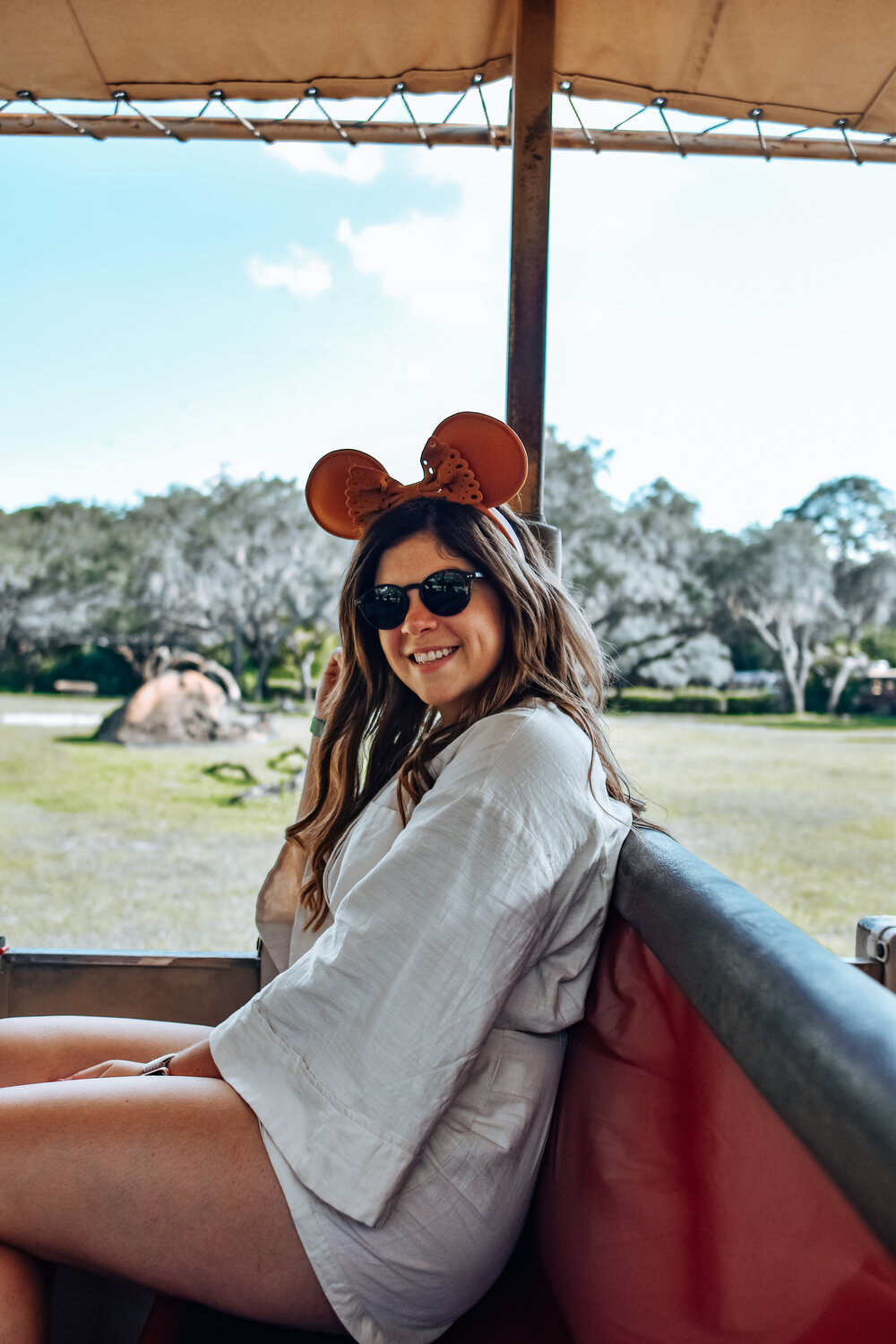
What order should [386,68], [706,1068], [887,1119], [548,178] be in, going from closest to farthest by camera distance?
[887,1119], [706,1068], [548,178], [386,68]

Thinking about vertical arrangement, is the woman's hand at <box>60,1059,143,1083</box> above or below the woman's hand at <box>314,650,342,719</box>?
below

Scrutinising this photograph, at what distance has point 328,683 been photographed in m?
1.95

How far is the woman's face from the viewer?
140cm

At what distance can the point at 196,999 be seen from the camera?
1943 millimetres

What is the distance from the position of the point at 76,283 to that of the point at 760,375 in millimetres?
16979

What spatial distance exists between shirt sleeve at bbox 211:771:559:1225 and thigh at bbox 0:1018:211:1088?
1.57 ft

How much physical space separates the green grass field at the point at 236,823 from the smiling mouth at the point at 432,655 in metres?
7.25

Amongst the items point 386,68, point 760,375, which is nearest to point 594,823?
point 386,68

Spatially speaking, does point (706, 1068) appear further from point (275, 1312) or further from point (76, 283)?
point (76, 283)

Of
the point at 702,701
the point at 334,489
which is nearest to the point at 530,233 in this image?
the point at 334,489

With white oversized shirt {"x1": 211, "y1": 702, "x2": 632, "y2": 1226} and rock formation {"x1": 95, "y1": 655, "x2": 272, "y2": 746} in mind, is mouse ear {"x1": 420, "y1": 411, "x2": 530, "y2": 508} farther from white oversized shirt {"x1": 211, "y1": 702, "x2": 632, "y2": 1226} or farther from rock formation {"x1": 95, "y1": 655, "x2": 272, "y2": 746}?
rock formation {"x1": 95, "y1": 655, "x2": 272, "y2": 746}

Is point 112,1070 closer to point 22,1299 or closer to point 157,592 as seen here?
point 22,1299

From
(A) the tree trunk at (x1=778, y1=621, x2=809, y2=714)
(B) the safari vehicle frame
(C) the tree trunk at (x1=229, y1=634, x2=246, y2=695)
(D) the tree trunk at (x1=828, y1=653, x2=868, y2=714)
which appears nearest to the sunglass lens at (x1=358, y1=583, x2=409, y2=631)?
(B) the safari vehicle frame

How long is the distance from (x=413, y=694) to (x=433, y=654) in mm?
271
